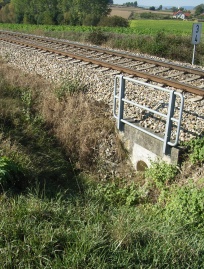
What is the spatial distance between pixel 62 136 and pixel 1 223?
4300 mm

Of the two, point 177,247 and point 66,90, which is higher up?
point 66,90

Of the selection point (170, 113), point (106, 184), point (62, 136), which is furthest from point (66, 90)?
point (170, 113)

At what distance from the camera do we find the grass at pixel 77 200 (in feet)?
12.1

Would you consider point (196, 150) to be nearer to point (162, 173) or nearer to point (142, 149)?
point (162, 173)

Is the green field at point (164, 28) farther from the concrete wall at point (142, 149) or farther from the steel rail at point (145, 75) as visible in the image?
the concrete wall at point (142, 149)

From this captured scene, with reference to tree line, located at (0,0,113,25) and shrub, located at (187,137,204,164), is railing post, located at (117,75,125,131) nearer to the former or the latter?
shrub, located at (187,137,204,164)

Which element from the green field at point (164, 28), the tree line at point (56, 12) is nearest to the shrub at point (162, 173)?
the green field at point (164, 28)

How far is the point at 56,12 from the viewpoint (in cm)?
5359

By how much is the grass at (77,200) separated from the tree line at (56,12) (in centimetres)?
Answer: 3714

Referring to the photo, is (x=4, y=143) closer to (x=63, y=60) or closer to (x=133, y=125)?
(x=133, y=125)

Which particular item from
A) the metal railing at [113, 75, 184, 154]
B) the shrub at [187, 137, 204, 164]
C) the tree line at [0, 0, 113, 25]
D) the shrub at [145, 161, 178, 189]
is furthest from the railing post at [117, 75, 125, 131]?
the tree line at [0, 0, 113, 25]

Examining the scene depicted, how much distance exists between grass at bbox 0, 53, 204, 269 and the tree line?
37.1m

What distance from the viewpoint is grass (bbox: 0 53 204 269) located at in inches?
145

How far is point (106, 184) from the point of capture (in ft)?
23.2
